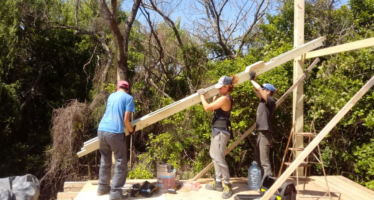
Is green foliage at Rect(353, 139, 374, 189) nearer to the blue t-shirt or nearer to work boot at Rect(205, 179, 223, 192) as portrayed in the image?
work boot at Rect(205, 179, 223, 192)

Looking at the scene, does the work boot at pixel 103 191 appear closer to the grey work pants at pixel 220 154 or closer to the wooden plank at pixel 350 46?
the grey work pants at pixel 220 154

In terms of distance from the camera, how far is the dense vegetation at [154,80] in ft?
20.1

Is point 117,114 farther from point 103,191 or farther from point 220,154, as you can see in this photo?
point 220,154

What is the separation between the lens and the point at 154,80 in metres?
10.1

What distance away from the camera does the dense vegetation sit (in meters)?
6.14

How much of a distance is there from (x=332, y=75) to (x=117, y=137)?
14.6 ft

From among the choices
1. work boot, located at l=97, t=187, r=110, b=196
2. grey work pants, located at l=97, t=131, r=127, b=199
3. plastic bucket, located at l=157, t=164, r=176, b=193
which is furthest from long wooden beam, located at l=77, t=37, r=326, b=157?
plastic bucket, located at l=157, t=164, r=176, b=193

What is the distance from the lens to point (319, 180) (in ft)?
17.1

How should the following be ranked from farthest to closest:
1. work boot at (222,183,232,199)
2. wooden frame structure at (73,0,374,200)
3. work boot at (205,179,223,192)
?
work boot at (205,179,223,192) → work boot at (222,183,232,199) → wooden frame structure at (73,0,374,200)

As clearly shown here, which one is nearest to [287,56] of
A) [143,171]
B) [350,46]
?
[350,46]

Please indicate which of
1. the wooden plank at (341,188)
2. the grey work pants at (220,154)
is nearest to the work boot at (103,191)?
the grey work pants at (220,154)

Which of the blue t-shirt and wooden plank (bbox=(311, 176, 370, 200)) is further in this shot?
wooden plank (bbox=(311, 176, 370, 200))

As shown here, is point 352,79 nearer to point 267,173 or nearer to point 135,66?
point 267,173

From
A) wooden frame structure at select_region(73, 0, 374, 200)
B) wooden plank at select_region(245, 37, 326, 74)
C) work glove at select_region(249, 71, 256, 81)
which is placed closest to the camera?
wooden frame structure at select_region(73, 0, 374, 200)
